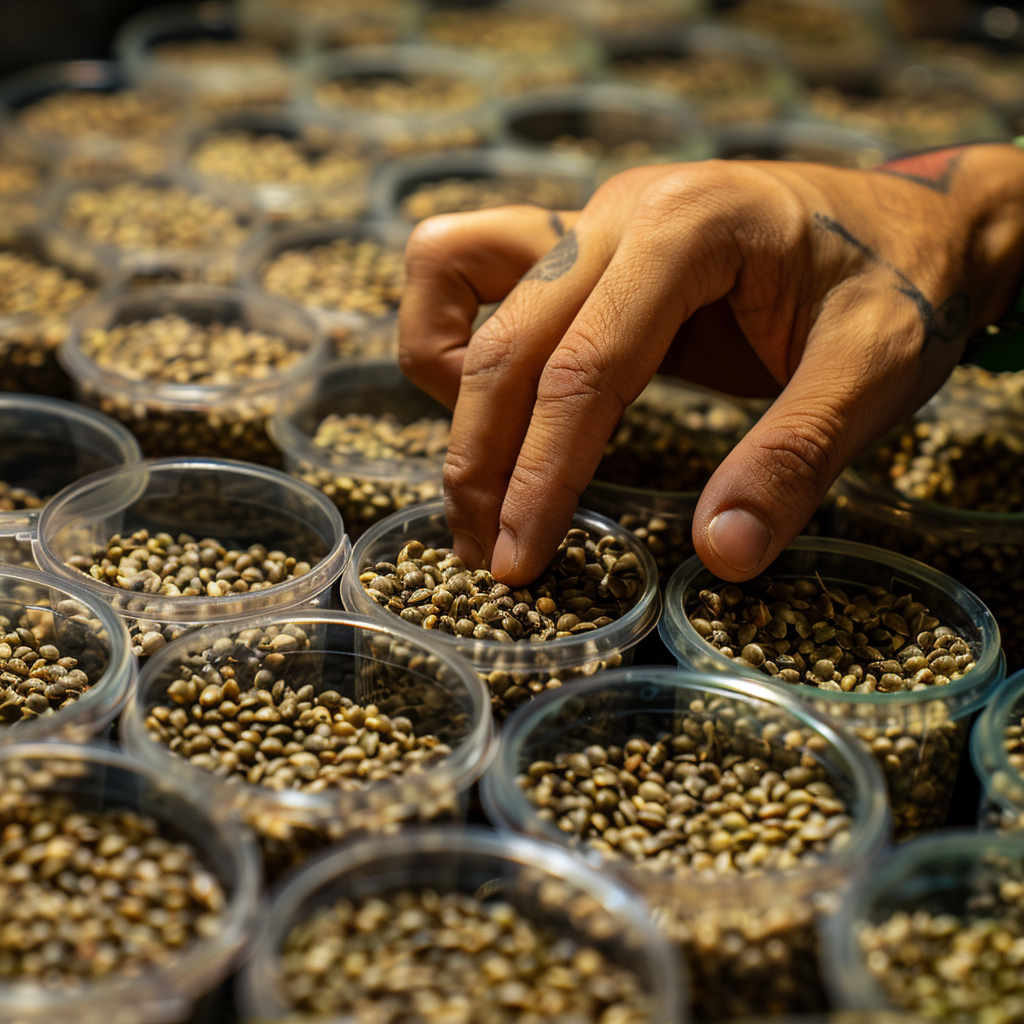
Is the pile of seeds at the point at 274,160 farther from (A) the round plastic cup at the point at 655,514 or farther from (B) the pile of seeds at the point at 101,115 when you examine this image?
(A) the round plastic cup at the point at 655,514

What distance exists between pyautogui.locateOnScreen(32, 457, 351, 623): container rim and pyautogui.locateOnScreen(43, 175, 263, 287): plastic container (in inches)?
31.8

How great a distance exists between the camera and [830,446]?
62.1 inches

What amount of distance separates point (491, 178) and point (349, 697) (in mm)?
1991

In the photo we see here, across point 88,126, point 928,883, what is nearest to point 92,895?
point 928,883

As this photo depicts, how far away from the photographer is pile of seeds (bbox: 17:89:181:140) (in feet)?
10.8

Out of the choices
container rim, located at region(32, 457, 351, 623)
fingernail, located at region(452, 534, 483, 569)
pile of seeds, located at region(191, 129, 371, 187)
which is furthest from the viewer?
pile of seeds, located at region(191, 129, 371, 187)

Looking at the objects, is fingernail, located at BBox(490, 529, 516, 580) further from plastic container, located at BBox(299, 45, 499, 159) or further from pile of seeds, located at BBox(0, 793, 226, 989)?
plastic container, located at BBox(299, 45, 499, 159)

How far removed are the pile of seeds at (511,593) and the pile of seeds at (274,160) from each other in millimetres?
1669

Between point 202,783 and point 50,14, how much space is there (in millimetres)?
3220

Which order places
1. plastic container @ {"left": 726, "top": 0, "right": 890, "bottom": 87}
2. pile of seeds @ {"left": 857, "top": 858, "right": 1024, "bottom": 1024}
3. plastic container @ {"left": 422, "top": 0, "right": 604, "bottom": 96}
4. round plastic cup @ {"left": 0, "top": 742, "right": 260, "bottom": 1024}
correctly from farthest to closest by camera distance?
1. plastic container @ {"left": 726, "top": 0, "right": 890, "bottom": 87}
2. plastic container @ {"left": 422, "top": 0, "right": 604, "bottom": 96}
3. pile of seeds @ {"left": 857, "top": 858, "right": 1024, "bottom": 1024}
4. round plastic cup @ {"left": 0, "top": 742, "right": 260, "bottom": 1024}

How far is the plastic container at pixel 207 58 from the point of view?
3.54 metres

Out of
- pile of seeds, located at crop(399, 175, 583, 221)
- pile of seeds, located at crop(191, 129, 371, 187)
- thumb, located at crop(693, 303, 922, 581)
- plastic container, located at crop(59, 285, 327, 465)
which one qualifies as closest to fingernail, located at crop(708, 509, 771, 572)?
thumb, located at crop(693, 303, 922, 581)

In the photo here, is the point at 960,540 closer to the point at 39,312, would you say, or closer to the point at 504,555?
the point at 504,555

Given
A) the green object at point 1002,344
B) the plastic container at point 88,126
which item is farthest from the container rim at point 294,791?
the plastic container at point 88,126
